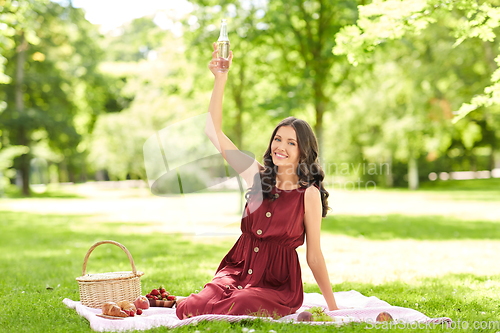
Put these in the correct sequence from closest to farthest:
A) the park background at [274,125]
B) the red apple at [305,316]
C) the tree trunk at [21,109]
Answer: the red apple at [305,316], the park background at [274,125], the tree trunk at [21,109]

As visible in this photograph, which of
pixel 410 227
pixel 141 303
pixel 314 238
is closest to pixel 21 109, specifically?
pixel 410 227

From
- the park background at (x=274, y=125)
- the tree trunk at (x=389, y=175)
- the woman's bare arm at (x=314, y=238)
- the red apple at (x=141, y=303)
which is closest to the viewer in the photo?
the woman's bare arm at (x=314, y=238)

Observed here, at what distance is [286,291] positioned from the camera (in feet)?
13.5

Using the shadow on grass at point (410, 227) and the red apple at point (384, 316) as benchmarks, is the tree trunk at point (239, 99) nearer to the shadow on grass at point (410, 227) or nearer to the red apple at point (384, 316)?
the shadow on grass at point (410, 227)

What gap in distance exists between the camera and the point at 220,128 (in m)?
4.05

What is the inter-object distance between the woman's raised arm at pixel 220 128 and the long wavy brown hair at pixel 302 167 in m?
0.09

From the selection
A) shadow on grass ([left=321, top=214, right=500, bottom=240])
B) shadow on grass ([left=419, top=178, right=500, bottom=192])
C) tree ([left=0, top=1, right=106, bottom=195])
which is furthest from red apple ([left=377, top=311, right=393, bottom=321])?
shadow on grass ([left=419, top=178, right=500, bottom=192])

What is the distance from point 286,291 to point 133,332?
1.39 metres

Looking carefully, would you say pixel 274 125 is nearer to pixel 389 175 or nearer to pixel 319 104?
pixel 319 104

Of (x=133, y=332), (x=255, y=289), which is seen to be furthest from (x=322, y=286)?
(x=133, y=332)

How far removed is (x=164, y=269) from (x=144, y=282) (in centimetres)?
93

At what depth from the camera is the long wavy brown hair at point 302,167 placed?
4.06 meters

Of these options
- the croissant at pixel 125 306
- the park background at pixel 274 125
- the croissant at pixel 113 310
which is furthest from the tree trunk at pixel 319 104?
the croissant at pixel 113 310

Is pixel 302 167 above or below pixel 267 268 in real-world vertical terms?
above
